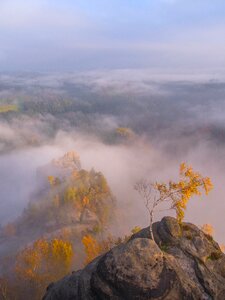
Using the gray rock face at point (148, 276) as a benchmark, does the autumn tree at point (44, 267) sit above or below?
below

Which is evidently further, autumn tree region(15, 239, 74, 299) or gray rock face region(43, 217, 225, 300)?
autumn tree region(15, 239, 74, 299)

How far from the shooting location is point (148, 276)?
31828 mm

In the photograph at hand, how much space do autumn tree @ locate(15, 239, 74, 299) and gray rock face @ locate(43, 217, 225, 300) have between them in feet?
145

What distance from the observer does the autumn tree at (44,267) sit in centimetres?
7868

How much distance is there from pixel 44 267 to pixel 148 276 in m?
63.6

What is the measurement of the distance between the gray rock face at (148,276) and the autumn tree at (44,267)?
4415 centimetres

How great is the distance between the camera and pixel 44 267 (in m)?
88.9

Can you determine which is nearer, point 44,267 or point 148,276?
point 148,276

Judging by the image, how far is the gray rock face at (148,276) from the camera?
3158cm

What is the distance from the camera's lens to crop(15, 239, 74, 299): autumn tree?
7868 centimetres

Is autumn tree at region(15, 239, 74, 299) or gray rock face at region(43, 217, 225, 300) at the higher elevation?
gray rock face at region(43, 217, 225, 300)

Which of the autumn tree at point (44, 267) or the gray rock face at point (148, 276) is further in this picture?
the autumn tree at point (44, 267)

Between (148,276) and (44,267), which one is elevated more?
(148,276)

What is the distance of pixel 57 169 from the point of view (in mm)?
165875
